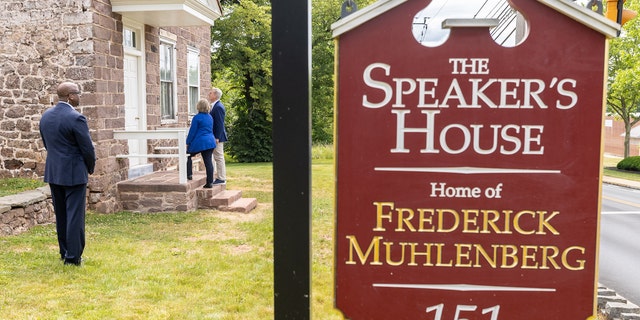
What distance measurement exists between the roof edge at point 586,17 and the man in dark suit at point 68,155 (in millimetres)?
4896

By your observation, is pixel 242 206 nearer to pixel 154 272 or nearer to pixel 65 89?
pixel 154 272

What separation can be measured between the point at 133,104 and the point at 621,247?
891cm

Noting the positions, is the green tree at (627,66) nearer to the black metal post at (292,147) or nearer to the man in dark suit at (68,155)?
the man in dark suit at (68,155)

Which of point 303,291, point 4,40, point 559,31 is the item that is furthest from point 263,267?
point 4,40

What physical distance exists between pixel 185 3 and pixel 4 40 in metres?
3.03

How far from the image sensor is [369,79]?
203cm

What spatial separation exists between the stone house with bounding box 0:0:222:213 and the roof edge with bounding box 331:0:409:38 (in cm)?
812

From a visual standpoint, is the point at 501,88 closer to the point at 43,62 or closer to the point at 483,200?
the point at 483,200

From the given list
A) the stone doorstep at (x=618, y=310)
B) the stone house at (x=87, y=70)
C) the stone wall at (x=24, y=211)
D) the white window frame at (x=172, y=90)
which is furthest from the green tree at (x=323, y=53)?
the stone doorstep at (x=618, y=310)

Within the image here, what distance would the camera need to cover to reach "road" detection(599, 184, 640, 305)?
687 centimetres

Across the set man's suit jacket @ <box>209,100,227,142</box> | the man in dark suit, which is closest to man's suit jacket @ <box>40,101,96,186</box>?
the man in dark suit

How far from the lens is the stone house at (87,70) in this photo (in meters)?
9.24

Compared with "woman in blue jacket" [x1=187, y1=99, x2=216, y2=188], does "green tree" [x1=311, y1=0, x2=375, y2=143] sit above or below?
above

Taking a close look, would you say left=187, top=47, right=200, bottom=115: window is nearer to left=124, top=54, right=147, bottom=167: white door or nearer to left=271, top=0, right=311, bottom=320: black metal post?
left=124, top=54, right=147, bottom=167: white door
